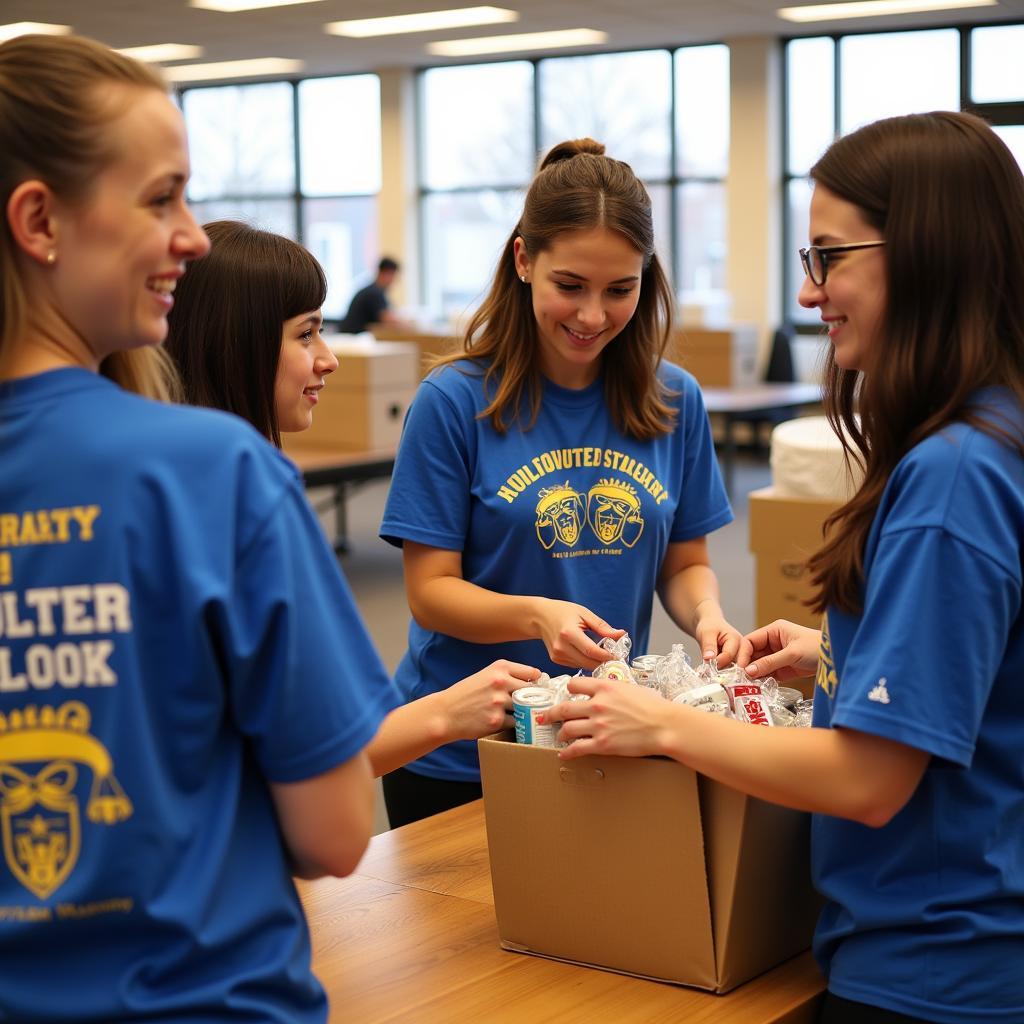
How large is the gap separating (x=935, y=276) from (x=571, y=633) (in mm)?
720

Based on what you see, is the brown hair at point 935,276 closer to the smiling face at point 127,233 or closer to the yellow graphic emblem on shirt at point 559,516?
the smiling face at point 127,233

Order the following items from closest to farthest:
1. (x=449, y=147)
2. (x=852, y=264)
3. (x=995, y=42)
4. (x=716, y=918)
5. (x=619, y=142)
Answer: (x=852, y=264) < (x=716, y=918) < (x=995, y=42) < (x=619, y=142) < (x=449, y=147)

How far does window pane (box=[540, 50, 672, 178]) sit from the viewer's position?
1129cm

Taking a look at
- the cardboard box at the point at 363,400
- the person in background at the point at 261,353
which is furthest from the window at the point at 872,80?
the person in background at the point at 261,353

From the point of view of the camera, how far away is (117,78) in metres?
0.91

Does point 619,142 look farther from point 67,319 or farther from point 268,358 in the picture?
point 67,319

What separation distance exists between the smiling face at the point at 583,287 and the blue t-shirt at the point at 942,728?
2.78ft

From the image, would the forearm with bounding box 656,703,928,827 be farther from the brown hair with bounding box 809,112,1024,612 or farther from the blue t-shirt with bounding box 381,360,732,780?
the blue t-shirt with bounding box 381,360,732,780

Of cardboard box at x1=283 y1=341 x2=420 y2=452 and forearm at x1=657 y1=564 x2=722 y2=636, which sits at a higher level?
cardboard box at x1=283 y1=341 x2=420 y2=452

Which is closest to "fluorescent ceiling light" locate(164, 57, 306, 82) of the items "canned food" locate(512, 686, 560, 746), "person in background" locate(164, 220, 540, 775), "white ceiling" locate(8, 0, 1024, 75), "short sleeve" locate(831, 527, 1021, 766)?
"white ceiling" locate(8, 0, 1024, 75)

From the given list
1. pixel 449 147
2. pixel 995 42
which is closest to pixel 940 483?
pixel 995 42

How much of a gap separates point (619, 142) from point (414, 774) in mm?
10176

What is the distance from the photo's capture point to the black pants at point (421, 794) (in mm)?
2025

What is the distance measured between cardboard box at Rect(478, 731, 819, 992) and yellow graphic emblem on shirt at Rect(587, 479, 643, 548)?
2.06 ft
